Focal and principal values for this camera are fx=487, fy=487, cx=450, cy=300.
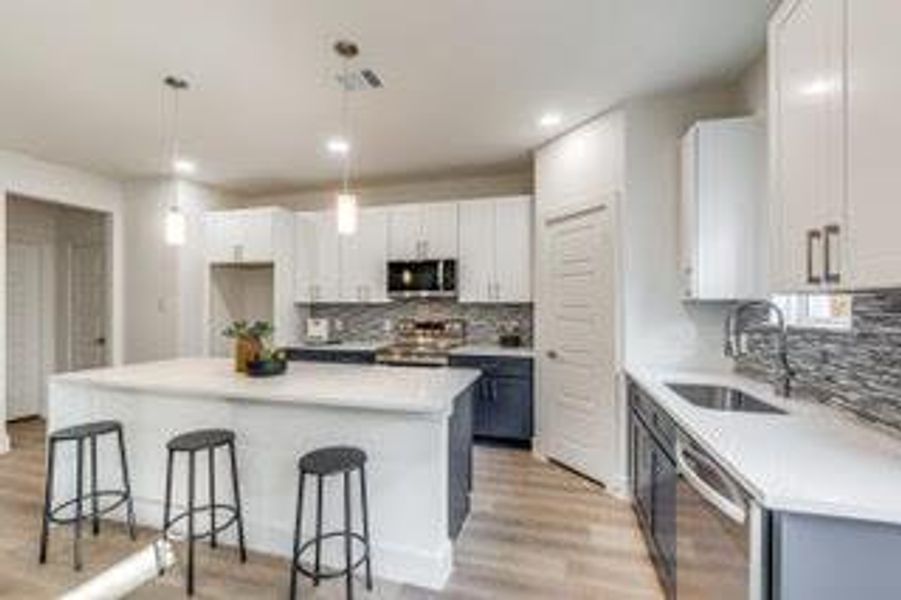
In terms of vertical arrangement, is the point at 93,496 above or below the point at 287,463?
below

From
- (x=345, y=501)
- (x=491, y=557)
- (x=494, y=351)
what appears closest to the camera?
(x=345, y=501)

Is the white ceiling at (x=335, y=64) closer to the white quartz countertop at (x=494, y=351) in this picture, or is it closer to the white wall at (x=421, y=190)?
the white wall at (x=421, y=190)

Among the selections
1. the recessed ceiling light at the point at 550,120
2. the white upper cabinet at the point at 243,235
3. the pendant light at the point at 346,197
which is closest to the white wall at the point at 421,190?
the white upper cabinet at the point at 243,235

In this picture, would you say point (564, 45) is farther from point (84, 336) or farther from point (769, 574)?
point (84, 336)

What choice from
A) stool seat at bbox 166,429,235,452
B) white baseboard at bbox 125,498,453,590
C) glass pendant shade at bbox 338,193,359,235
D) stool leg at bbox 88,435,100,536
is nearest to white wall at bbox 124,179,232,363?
stool leg at bbox 88,435,100,536

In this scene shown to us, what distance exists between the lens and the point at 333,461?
2.22 meters

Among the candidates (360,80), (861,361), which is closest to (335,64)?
(360,80)

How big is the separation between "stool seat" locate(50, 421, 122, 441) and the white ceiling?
6.76ft

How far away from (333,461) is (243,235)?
3.76 meters

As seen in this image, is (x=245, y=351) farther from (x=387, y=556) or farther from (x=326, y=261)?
(x=326, y=261)

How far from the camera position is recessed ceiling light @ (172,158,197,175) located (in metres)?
4.69

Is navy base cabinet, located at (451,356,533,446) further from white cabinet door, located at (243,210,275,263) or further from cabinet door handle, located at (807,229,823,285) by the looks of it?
cabinet door handle, located at (807,229,823,285)

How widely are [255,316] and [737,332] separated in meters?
5.15

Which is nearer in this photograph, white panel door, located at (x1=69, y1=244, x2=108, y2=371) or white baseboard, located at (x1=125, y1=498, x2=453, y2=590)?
white baseboard, located at (x1=125, y1=498, x2=453, y2=590)
